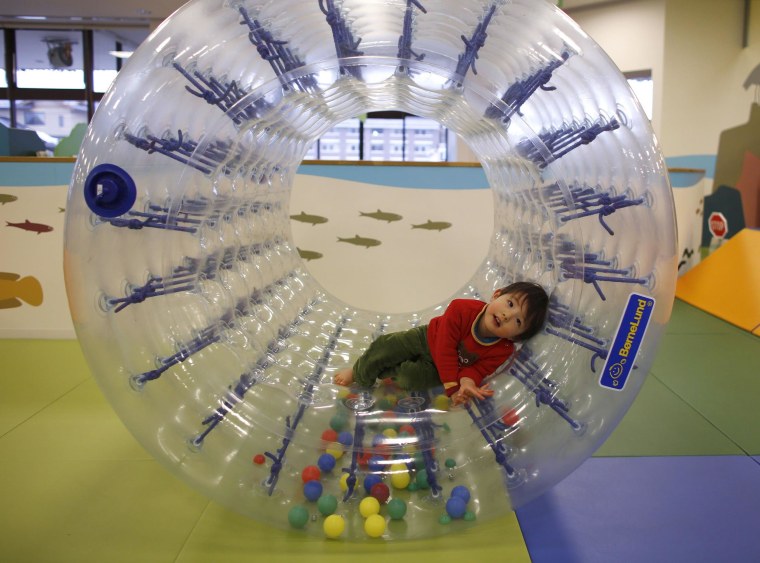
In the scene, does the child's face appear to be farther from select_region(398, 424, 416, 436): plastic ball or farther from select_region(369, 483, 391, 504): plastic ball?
select_region(369, 483, 391, 504): plastic ball

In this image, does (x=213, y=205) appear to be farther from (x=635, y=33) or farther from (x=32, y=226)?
(x=635, y=33)

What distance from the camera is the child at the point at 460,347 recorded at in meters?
1.74

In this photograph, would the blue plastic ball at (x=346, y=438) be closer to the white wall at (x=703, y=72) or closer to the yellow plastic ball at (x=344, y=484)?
the yellow plastic ball at (x=344, y=484)

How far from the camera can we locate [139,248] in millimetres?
1481

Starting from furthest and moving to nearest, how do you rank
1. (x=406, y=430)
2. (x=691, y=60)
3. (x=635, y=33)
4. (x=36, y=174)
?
1. (x=635, y=33)
2. (x=691, y=60)
3. (x=36, y=174)
4. (x=406, y=430)

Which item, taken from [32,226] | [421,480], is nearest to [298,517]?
[421,480]

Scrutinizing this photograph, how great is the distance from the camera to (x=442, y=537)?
5.26ft

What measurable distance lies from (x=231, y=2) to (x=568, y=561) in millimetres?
1581

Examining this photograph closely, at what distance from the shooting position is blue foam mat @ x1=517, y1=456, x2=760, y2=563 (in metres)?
1.53

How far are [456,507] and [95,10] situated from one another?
9179 mm

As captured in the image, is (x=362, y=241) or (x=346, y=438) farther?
(x=362, y=241)

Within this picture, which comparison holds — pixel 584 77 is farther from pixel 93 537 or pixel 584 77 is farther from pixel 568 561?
pixel 93 537

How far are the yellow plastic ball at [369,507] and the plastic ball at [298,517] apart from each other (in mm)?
139

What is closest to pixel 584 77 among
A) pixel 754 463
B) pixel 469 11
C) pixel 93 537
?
pixel 469 11
